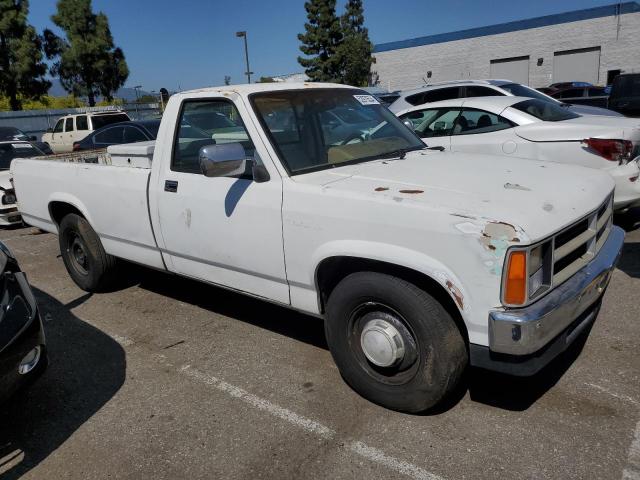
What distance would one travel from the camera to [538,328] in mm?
2492

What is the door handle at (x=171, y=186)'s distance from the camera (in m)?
4.00

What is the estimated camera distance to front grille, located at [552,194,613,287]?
276 cm

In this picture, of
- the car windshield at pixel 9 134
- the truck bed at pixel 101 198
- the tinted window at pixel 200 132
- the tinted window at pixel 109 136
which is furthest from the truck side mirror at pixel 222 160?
the car windshield at pixel 9 134

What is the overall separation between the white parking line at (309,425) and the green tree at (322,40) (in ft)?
145

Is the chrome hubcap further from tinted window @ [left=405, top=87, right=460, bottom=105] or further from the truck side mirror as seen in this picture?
tinted window @ [left=405, top=87, right=460, bottom=105]

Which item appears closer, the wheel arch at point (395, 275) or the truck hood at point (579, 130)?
the wheel arch at point (395, 275)

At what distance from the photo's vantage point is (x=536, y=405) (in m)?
3.14

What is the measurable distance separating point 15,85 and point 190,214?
33.3 meters

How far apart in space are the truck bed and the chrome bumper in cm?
283

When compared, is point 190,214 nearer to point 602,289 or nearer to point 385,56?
point 602,289

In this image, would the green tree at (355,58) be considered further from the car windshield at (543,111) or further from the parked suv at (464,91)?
the car windshield at (543,111)

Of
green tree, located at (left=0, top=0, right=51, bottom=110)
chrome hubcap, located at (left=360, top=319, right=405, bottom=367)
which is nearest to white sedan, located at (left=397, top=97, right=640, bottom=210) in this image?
chrome hubcap, located at (left=360, top=319, right=405, bottom=367)

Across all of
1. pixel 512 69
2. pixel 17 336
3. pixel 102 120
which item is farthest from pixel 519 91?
pixel 512 69

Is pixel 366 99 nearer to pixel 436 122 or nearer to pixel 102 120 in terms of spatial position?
pixel 436 122
